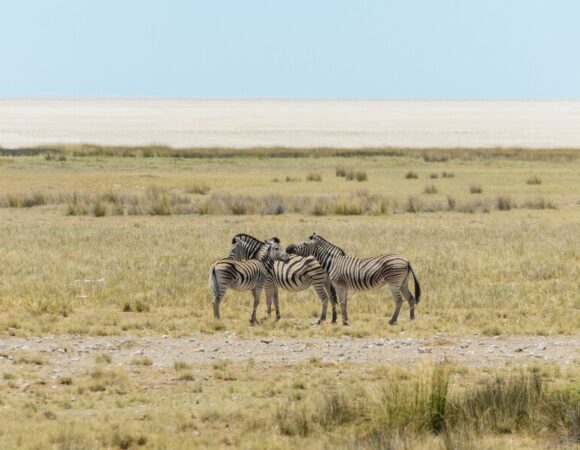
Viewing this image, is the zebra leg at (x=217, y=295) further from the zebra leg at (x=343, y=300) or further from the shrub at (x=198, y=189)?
the shrub at (x=198, y=189)

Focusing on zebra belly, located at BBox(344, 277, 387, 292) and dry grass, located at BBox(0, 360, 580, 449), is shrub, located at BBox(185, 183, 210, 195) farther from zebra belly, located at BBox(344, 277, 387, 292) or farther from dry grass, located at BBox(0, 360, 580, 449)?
dry grass, located at BBox(0, 360, 580, 449)

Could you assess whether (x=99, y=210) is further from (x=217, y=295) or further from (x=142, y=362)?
(x=142, y=362)

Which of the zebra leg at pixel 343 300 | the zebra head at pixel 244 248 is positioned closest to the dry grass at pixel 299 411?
the zebra leg at pixel 343 300

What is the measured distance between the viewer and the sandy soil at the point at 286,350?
13.2 m

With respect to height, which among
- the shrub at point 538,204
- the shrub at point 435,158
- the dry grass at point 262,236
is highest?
the shrub at point 435,158

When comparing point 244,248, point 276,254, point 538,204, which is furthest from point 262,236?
point 538,204

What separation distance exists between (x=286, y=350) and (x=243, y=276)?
2.09 meters

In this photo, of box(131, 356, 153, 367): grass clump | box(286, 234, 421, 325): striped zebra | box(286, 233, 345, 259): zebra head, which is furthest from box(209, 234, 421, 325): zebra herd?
box(131, 356, 153, 367): grass clump

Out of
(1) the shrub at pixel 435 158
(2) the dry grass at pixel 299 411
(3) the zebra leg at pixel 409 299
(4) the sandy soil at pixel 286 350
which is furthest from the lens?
(1) the shrub at pixel 435 158

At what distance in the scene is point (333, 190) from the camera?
45.1 m

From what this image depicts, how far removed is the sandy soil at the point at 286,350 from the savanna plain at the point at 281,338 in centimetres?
4

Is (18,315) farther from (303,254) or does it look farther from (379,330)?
(379,330)

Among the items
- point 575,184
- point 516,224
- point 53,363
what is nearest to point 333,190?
point 575,184

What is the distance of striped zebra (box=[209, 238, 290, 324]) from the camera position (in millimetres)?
15547
